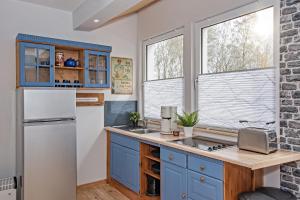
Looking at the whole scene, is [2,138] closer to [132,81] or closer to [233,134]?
[132,81]

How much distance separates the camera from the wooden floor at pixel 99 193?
3.31 metres

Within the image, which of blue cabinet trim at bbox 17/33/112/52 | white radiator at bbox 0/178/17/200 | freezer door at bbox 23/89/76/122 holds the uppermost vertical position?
blue cabinet trim at bbox 17/33/112/52

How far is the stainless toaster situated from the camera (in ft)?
6.51

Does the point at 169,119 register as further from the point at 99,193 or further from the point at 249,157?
the point at 99,193

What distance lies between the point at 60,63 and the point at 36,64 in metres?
0.33

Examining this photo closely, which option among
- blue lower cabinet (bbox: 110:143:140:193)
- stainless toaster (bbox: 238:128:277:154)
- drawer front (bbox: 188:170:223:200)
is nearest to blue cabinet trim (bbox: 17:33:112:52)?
blue lower cabinet (bbox: 110:143:140:193)

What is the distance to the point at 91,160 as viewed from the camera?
12.1 ft

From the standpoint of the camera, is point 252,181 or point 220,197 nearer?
point 220,197

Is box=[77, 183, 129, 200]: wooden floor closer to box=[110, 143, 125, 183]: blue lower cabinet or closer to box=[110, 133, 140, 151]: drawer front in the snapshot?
box=[110, 143, 125, 183]: blue lower cabinet

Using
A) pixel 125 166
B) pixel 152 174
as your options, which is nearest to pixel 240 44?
pixel 152 174

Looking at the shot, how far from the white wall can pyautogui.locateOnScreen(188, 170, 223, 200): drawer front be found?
1908 millimetres

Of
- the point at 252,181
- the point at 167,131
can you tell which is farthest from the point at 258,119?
the point at 167,131

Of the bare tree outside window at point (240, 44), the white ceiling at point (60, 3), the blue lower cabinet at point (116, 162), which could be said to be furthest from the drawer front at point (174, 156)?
the white ceiling at point (60, 3)

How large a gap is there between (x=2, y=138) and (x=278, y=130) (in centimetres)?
314
